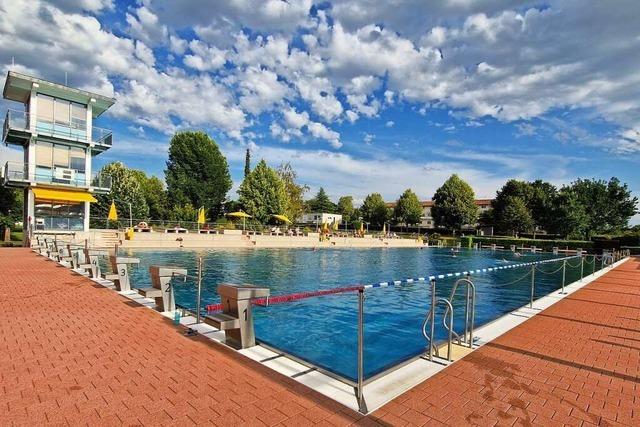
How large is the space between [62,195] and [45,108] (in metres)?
6.17

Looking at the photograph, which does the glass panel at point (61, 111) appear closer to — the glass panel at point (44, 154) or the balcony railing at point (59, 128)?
the balcony railing at point (59, 128)

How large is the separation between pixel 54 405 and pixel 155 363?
117 cm

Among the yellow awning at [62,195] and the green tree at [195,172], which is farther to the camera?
the green tree at [195,172]

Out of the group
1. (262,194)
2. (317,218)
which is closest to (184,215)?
(262,194)

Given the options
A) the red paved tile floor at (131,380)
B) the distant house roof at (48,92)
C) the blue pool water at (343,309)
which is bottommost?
the blue pool water at (343,309)

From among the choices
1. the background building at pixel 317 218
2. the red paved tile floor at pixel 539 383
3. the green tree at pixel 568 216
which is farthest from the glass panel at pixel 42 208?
the background building at pixel 317 218

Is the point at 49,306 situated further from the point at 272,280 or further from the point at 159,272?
the point at 272,280

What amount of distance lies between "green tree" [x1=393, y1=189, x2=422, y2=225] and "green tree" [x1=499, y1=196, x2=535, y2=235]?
16.6 m

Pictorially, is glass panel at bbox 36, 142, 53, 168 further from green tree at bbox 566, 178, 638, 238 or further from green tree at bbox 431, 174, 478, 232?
green tree at bbox 566, 178, 638, 238

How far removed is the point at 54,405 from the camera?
11.1 ft

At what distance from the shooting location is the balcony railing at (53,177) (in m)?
23.5

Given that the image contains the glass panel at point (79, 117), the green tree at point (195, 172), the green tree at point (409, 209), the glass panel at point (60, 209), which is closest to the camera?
the glass panel at point (60, 209)

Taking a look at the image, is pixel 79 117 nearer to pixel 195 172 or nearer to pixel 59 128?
pixel 59 128

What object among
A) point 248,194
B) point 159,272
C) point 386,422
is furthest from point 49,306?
point 248,194
